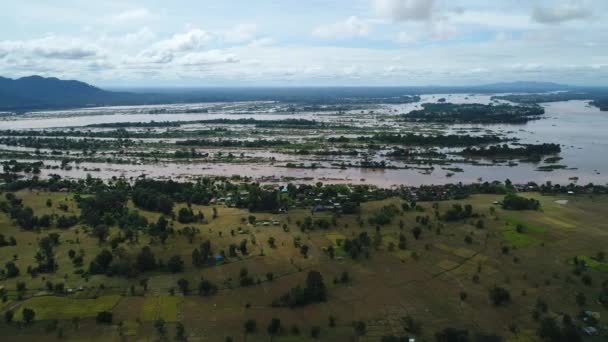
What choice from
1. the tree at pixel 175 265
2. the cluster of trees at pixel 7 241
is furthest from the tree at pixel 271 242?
the cluster of trees at pixel 7 241

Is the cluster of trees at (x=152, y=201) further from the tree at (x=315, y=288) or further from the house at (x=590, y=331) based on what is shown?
the house at (x=590, y=331)

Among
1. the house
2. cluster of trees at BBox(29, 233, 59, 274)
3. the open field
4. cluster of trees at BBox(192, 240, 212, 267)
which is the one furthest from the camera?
cluster of trees at BBox(192, 240, 212, 267)

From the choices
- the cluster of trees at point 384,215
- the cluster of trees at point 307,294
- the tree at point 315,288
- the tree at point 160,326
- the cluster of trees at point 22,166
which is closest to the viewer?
the tree at point 160,326

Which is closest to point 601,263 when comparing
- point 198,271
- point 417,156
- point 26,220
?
point 198,271

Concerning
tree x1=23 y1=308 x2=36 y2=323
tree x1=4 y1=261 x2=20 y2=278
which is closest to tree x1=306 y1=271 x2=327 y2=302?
tree x1=23 y1=308 x2=36 y2=323

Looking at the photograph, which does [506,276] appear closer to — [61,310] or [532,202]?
[532,202]

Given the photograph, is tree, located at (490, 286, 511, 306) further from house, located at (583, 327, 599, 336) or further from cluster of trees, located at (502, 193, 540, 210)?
cluster of trees, located at (502, 193, 540, 210)
